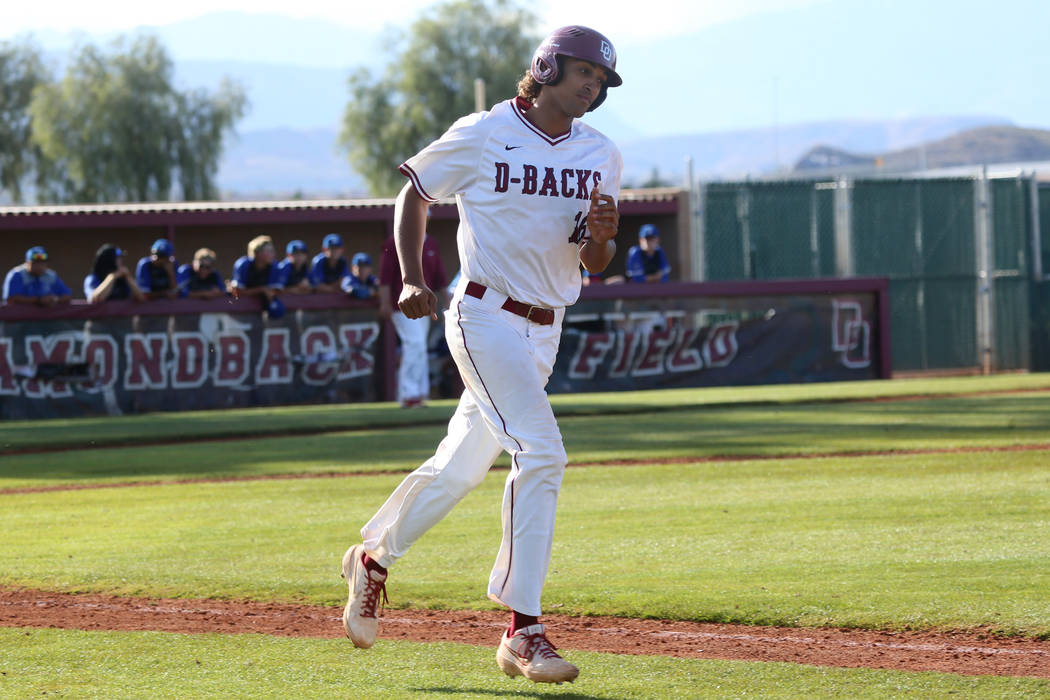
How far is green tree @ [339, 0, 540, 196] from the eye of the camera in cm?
6819

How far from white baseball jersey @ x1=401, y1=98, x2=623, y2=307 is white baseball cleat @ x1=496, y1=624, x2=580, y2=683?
1.18 m

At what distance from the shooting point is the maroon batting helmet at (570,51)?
5.02 metres

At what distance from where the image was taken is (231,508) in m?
9.27

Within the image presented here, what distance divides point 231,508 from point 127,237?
56.7ft

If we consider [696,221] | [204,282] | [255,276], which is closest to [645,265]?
[696,221]

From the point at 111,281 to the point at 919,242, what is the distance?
14352 millimetres

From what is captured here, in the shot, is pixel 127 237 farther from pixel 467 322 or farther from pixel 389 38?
pixel 389 38

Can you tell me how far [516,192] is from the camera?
501cm

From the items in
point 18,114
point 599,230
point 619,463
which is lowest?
point 619,463

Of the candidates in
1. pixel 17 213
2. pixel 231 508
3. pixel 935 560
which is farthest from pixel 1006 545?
pixel 17 213

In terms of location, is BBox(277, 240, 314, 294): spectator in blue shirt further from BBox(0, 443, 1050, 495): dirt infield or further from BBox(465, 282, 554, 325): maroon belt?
BBox(465, 282, 554, 325): maroon belt

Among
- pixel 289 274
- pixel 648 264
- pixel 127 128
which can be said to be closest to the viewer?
pixel 289 274

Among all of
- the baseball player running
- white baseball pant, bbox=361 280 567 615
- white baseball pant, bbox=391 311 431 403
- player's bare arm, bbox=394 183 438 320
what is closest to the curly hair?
the baseball player running

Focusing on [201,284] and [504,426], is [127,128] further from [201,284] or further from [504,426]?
[504,426]
